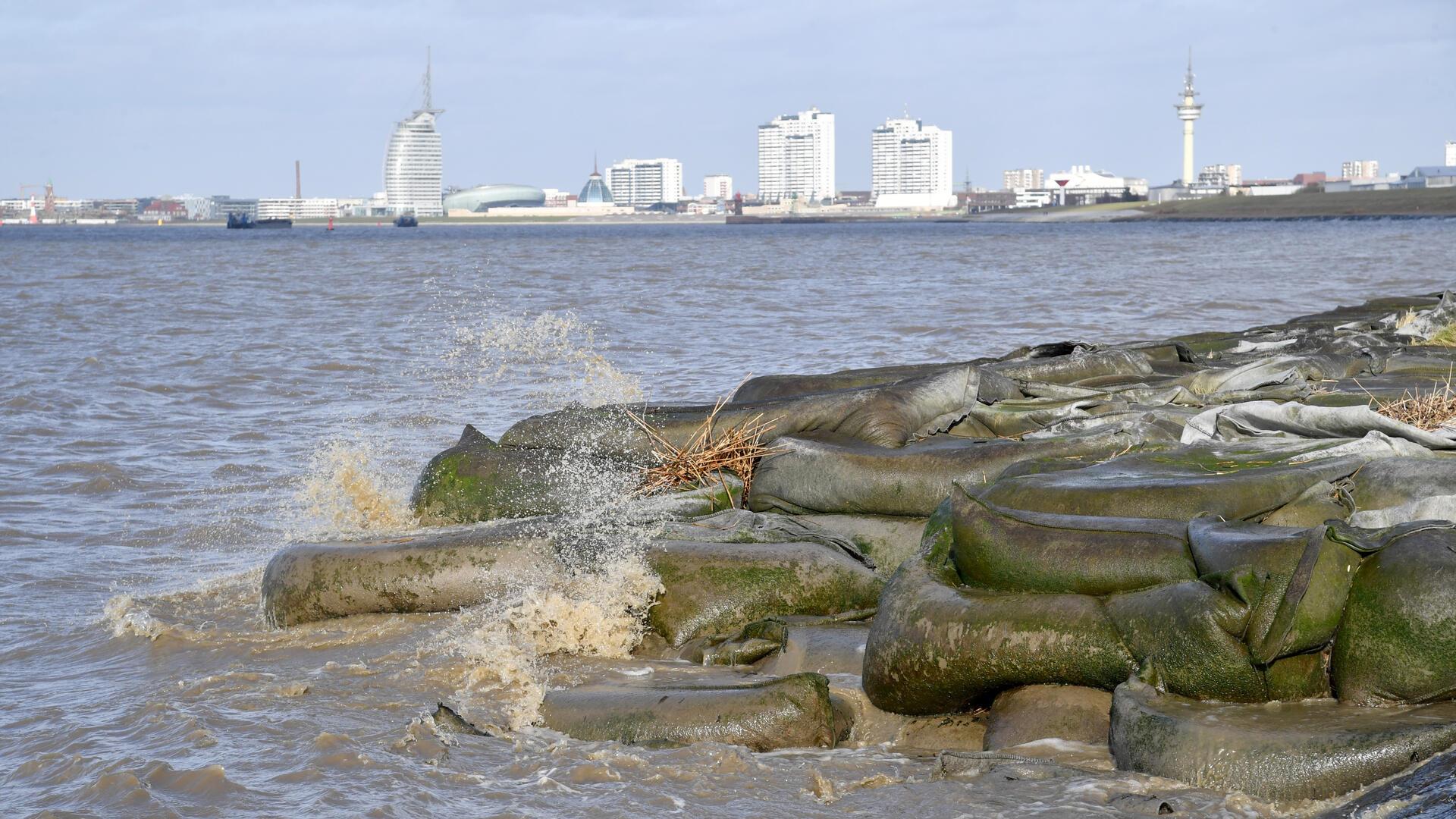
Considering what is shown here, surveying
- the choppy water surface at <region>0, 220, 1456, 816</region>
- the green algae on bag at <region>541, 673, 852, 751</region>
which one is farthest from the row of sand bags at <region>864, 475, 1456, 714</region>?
the choppy water surface at <region>0, 220, 1456, 816</region>

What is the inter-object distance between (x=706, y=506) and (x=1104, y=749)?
99.1 inches

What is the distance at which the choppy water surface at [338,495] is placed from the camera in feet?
13.1

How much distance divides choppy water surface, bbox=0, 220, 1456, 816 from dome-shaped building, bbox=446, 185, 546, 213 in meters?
164

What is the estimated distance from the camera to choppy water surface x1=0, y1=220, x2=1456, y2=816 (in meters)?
4.00

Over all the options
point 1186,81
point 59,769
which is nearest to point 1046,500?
point 59,769

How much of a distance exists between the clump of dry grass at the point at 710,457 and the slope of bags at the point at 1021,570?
0.24 feet

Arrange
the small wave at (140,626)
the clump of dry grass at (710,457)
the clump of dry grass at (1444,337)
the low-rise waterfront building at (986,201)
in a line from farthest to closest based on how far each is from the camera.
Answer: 1. the low-rise waterfront building at (986,201)
2. the clump of dry grass at (1444,337)
3. the clump of dry grass at (710,457)
4. the small wave at (140,626)

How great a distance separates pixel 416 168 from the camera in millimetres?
191500

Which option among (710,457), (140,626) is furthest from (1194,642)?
(140,626)

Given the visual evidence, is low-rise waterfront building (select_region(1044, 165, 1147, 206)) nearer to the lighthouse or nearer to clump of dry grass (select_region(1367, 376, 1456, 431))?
the lighthouse

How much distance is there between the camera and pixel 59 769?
4238mm

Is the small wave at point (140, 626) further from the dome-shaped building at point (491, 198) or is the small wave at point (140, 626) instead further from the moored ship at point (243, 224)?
the dome-shaped building at point (491, 198)

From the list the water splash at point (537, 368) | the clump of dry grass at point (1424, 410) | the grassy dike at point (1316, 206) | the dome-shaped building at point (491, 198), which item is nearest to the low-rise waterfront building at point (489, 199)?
the dome-shaped building at point (491, 198)

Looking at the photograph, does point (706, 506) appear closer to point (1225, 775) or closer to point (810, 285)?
point (1225, 775)
